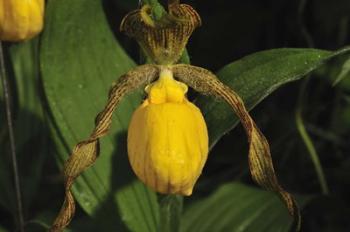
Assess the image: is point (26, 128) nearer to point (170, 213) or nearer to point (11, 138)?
point (11, 138)

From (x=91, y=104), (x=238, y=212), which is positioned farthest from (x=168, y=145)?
(x=238, y=212)

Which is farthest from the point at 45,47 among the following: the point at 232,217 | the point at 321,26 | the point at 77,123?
the point at 321,26

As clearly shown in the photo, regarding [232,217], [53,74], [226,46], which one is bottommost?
[232,217]

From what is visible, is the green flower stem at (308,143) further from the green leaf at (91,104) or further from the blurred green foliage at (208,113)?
the green leaf at (91,104)

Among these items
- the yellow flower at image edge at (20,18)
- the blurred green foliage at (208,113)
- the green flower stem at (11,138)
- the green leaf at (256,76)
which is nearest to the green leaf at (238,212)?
the blurred green foliage at (208,113)

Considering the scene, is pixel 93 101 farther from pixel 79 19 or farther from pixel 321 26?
pixel 321 26

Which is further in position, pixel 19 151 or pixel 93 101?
pixel 19 151

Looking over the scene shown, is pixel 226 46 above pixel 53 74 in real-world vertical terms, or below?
below
